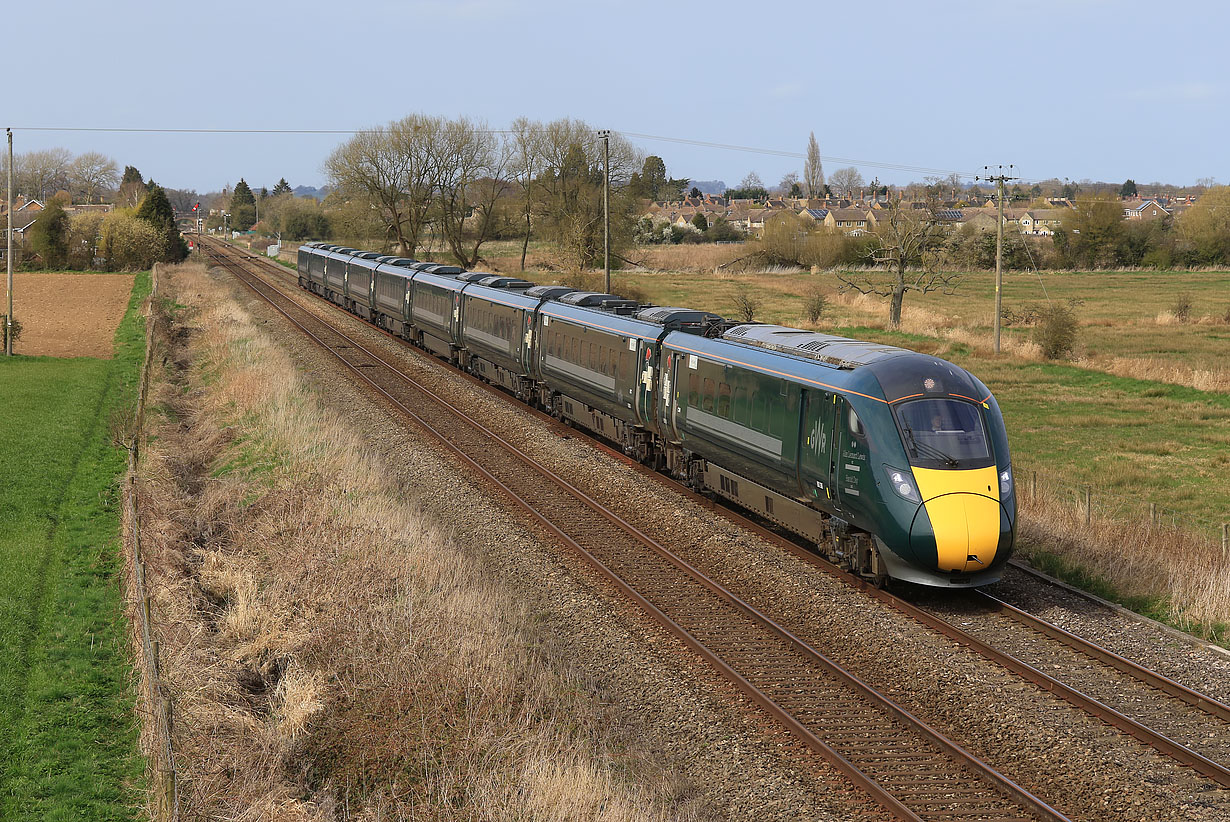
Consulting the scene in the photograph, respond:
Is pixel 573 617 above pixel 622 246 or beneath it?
beneath

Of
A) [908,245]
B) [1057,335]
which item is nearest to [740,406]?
[1057,335]

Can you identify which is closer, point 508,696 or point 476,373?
point 508,696

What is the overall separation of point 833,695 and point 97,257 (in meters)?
82.4

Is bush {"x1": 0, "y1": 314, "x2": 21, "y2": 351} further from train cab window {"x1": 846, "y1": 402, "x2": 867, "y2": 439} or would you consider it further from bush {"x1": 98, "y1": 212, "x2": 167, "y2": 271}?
bush {"x1": 98, "y1": 212, "x2": 167, "y2": 271}

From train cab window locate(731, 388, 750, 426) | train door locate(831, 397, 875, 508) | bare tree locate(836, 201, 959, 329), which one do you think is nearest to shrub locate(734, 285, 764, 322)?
bare tree locate(836, 201, 959, 329)

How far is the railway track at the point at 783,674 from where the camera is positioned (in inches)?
362

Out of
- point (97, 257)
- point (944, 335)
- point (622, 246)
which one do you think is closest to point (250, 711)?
point (944, 335)

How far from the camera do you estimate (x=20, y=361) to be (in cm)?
3691

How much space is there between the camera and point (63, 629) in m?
13.5

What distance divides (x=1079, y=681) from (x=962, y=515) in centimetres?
240

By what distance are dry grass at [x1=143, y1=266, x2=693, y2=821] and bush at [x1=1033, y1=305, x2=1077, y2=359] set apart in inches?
1249

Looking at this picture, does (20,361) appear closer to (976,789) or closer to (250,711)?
(250,711)

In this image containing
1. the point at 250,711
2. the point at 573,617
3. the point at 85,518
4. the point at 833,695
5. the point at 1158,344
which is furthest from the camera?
the point at 1158,344

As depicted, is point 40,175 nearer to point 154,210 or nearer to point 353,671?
point 154,210
